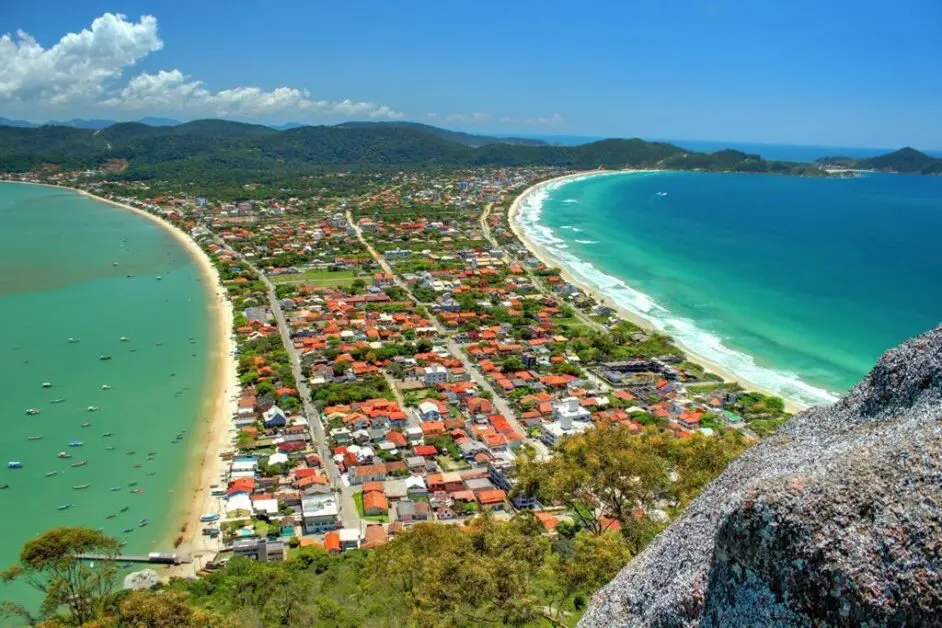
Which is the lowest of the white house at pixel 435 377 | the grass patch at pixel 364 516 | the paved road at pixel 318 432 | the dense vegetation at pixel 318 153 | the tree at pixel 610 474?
the grass patch at pixel 364 516

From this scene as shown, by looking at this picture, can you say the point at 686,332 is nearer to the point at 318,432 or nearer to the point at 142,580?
the point at 318,432

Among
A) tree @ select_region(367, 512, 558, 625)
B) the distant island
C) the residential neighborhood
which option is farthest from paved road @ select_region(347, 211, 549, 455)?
the distant island

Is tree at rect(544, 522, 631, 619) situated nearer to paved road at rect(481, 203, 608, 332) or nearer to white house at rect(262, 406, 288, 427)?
white house at rect(262, 406, 288, 427)

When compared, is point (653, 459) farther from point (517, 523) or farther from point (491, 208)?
point (491, 208)

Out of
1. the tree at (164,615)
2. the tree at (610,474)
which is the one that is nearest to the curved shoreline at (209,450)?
the tree at (164,615)

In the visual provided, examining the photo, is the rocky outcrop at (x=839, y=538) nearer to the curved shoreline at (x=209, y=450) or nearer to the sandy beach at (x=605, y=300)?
the curved shoreline at (x=209, y=450)

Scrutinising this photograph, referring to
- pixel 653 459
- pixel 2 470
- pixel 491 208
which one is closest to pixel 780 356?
pixel 653 459
